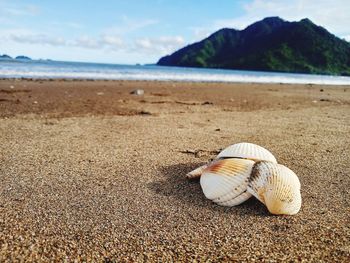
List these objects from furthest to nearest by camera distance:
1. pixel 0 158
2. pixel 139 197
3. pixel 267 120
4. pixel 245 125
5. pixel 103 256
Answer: pixel 267 120 < pixel 245 125 < pixel 0 158 < pixel 139 197 < pixel 103 256

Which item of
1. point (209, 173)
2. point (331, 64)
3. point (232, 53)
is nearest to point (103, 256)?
point (209, 173)

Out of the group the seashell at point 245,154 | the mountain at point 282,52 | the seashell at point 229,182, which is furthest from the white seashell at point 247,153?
the mountain at point 282,52

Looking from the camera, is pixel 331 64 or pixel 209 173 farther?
pixel 331 64

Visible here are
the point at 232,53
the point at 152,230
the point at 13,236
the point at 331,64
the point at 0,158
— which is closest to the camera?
the point at 13,236

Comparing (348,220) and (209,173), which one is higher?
(209,173)

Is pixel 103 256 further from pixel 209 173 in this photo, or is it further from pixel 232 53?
pixel 232 53

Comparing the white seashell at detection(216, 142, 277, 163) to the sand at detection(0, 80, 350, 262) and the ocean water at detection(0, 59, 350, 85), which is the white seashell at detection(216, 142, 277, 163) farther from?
the ocean water at detection(0, 59, 350, 85)

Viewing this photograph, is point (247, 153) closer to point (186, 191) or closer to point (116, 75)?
point (186, 191)

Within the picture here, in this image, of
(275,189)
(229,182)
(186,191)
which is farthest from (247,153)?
(186,191)
